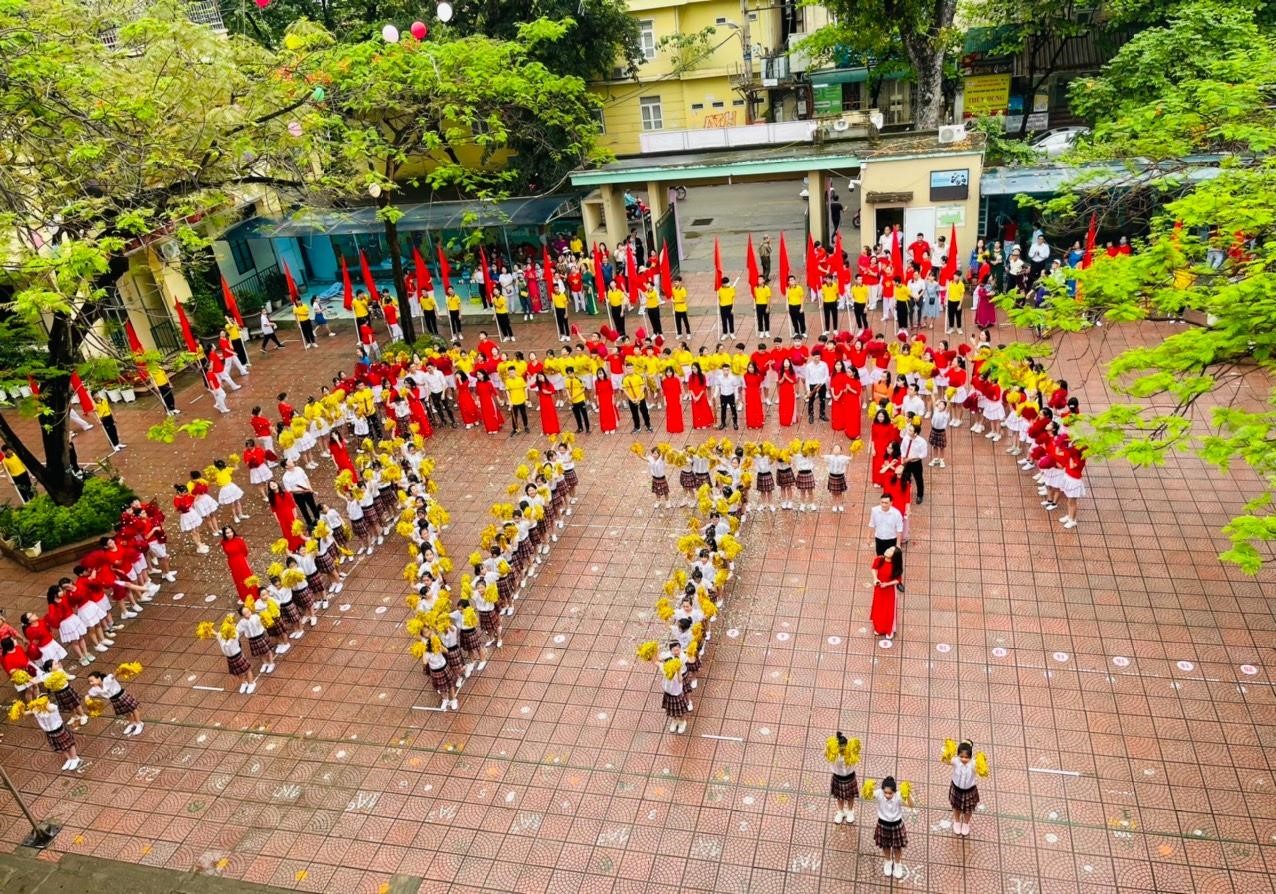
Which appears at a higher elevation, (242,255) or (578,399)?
(242,255)

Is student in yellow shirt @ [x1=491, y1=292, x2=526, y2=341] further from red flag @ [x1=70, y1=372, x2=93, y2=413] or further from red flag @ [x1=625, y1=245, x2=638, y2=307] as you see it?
red flag @ [x1=70, y1=372, x2=93, y2=413]

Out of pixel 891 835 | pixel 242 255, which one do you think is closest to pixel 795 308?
pixel 891 835

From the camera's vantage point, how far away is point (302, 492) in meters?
13.0

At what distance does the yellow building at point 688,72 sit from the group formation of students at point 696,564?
57.0ft

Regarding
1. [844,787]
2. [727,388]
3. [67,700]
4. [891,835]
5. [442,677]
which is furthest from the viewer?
[727,388]

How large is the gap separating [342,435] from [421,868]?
31.3ft

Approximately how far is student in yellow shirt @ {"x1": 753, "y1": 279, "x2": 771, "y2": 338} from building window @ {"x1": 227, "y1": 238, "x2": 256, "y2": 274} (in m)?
14.2

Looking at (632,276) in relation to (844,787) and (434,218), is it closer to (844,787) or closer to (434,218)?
(434,218)

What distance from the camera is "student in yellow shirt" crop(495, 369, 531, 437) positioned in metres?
15.0

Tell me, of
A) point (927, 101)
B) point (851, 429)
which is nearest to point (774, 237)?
point (927, 101)

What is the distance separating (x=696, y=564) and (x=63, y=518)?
10.1m

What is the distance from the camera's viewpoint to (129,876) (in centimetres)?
817

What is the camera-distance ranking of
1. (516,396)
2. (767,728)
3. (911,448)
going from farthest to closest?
(516,396), (911,448), (767,728)

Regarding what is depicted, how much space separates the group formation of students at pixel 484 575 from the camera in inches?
379
